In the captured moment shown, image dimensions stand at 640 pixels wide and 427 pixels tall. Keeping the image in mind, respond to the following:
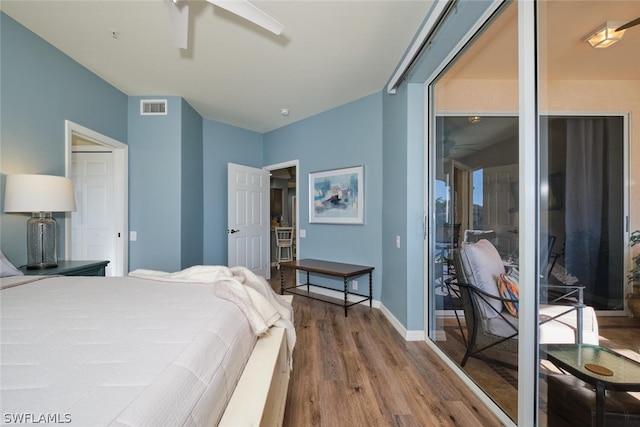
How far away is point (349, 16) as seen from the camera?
1929 mm

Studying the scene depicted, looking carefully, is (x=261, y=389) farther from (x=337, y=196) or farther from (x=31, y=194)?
(x=337, y=196)

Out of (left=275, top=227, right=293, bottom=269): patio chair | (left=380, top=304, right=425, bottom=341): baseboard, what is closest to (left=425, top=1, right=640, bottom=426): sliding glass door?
(left=380, top=304, right=425, bottom=341): baseboard

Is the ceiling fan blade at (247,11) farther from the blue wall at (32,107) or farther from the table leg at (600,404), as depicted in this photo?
the table leg at (600,404)

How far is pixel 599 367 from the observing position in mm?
1109

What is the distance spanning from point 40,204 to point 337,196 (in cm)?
286

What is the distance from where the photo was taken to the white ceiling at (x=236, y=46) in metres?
1.88

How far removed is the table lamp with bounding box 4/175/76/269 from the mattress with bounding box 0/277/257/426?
95cm

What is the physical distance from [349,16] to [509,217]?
5.82 feet

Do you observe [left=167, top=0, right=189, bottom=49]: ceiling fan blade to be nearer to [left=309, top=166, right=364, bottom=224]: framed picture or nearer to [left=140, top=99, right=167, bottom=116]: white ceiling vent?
[left=140, top=99, right=167, bottom=116]: white ceiling vent

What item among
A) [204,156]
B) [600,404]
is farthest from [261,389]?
[204,156]

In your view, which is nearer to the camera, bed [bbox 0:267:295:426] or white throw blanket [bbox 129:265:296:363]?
bed [bbox 0:267:295:426]

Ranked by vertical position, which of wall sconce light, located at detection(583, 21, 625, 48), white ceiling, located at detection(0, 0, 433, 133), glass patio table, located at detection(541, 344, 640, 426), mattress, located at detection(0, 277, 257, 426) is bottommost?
glass patio table, located at detection(541, 344, 640, 426)

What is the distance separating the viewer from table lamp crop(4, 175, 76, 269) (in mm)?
1884

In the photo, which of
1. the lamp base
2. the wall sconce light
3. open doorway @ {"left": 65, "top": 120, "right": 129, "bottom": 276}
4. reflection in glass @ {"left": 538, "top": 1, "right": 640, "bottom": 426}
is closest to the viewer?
reflection in glass @ {"left": 538, "top": 1, "right": 640, "bottom": 426}
